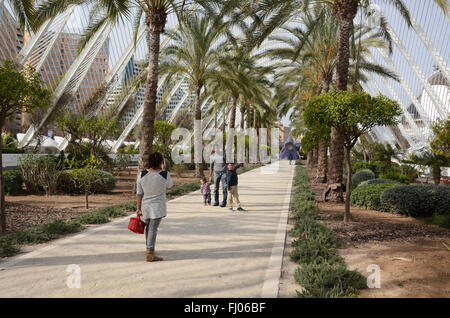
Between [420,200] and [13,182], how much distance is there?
1144 centimetres

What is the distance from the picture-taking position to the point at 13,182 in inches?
434

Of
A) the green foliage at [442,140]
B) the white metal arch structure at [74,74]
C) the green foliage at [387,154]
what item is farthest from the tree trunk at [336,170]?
the white metal arch structure at [74,74]

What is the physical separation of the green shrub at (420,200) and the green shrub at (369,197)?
0.61 m

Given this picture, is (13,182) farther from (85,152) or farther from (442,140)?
(442,140)

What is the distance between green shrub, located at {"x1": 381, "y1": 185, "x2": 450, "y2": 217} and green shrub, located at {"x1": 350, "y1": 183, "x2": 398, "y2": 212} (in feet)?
2.01

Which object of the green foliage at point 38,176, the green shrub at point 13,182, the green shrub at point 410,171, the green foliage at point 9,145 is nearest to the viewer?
the green shrub at point 13,182

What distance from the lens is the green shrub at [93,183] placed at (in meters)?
11.7

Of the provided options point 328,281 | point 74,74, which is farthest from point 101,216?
point 74,74

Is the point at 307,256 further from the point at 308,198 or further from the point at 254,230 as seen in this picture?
the point at 308,198

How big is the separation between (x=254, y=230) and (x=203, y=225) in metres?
1.04

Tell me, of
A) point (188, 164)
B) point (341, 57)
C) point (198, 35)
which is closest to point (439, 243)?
point (341, 57)

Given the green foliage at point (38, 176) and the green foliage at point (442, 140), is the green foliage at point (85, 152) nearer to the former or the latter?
the green foliage at point (38, 176)

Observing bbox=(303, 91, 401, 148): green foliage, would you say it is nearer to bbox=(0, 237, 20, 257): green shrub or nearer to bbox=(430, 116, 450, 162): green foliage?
bbox=(430, 116, 450, 162): green foliage

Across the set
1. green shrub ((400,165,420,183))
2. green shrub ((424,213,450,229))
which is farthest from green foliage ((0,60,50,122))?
green shrub ((400,165,420,183))
